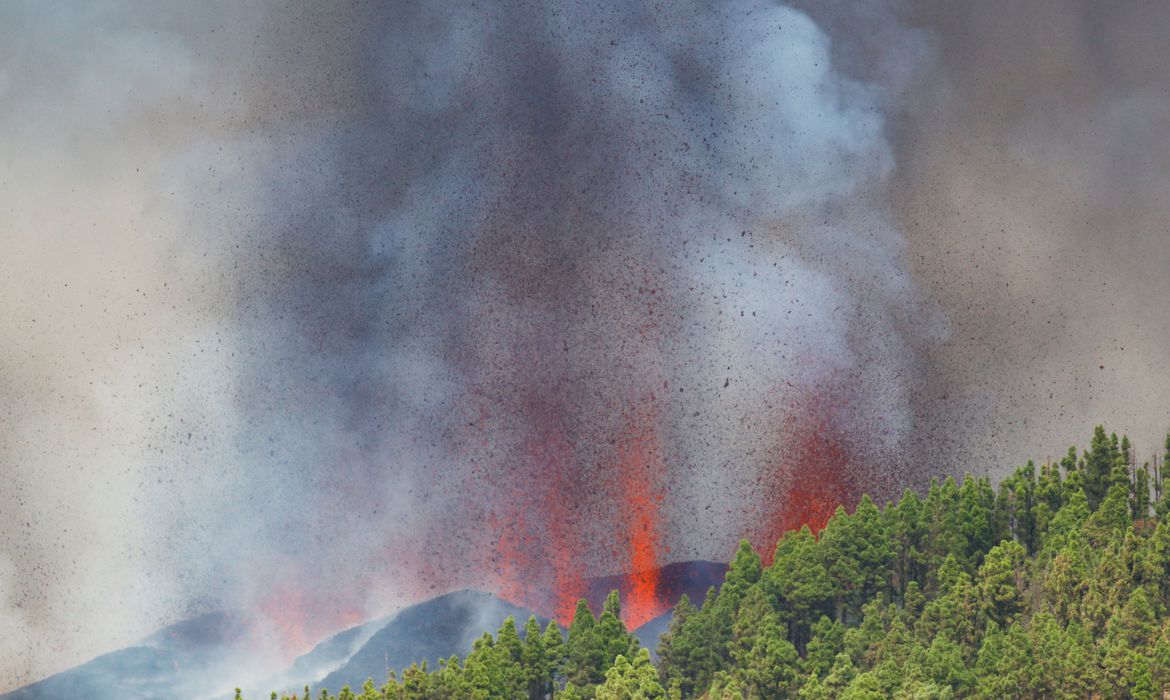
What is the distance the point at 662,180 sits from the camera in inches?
3780

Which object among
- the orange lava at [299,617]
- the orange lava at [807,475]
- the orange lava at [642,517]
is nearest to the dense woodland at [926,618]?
the orange lava at [807,475]

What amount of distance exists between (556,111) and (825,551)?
27700 millimetres

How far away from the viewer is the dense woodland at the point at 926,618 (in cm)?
6606

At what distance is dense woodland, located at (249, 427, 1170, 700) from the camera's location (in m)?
66.1

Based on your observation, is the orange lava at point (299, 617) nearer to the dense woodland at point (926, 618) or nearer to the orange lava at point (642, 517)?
the orange lava at point (642, 517)

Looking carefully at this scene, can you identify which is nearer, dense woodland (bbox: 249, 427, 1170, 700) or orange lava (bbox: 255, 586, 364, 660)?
dense woodland (bbox: 249, 427, 1170, 700)

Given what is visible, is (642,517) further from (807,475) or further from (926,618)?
(926,618)

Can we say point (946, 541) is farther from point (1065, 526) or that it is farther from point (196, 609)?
point (196, 609)

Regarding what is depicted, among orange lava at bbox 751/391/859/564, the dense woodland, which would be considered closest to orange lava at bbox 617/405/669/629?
orange lava at bbox 751/391/859/564

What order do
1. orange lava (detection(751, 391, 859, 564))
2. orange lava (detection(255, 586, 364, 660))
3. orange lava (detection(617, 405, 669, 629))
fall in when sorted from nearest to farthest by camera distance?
1. orange lava (detection(751, 391, 859, 564))
2. orange lava (detection(617, 405, 669, 629))
3. orange lava (detection(255, 586, 364, 660))

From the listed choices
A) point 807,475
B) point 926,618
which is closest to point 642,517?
point 807,475

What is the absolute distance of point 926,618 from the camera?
228 feet

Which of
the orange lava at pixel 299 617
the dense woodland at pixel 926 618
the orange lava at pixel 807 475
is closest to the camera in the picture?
the dense woodland at pixel 926 618

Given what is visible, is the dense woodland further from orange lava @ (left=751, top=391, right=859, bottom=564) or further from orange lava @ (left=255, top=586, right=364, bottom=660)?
orange lava @ (left=255, top=586, right=364, bottom=660)
